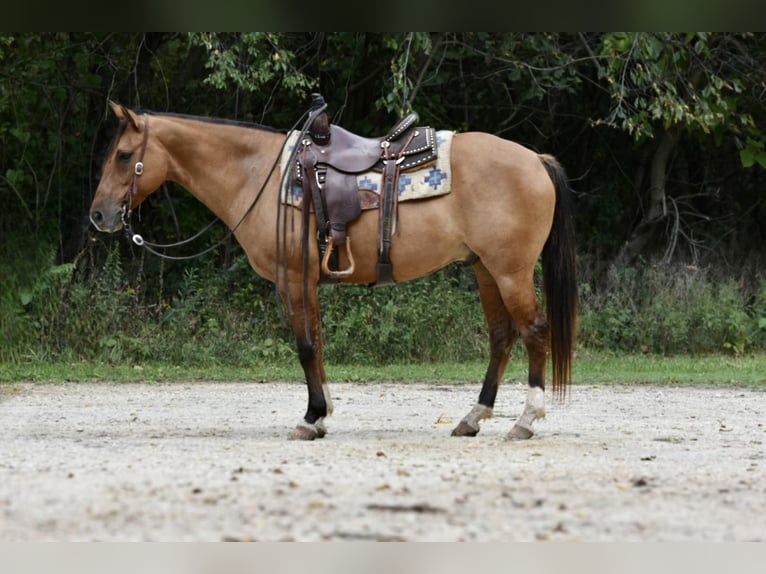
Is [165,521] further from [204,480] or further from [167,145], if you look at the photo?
[167,145]

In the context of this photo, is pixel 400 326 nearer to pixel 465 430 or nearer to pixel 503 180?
pixel 465 430

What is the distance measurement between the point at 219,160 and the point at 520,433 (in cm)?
287

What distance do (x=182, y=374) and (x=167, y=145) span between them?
5092 mm

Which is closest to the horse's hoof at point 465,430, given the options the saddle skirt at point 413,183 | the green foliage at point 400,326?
the saddle skirt at point 413,183

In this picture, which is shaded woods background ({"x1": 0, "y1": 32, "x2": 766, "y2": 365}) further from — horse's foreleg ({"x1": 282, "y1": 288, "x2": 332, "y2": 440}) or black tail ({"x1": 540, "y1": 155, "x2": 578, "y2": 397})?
black tail ({"x1": 540, "y1": 155, "x2": 578, "y2": 397})

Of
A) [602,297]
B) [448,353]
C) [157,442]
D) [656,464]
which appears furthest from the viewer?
[602,297]

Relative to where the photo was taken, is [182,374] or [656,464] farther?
[182,374]

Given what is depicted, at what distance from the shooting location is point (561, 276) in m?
8.43

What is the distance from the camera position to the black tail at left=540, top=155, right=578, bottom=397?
8.34m

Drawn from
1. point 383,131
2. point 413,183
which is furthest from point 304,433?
point 383,131

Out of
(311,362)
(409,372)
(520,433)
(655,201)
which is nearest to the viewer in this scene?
(520,433)

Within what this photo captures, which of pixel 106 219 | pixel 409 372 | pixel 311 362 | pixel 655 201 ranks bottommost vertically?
pixel 409 372

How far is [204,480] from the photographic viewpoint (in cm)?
600
